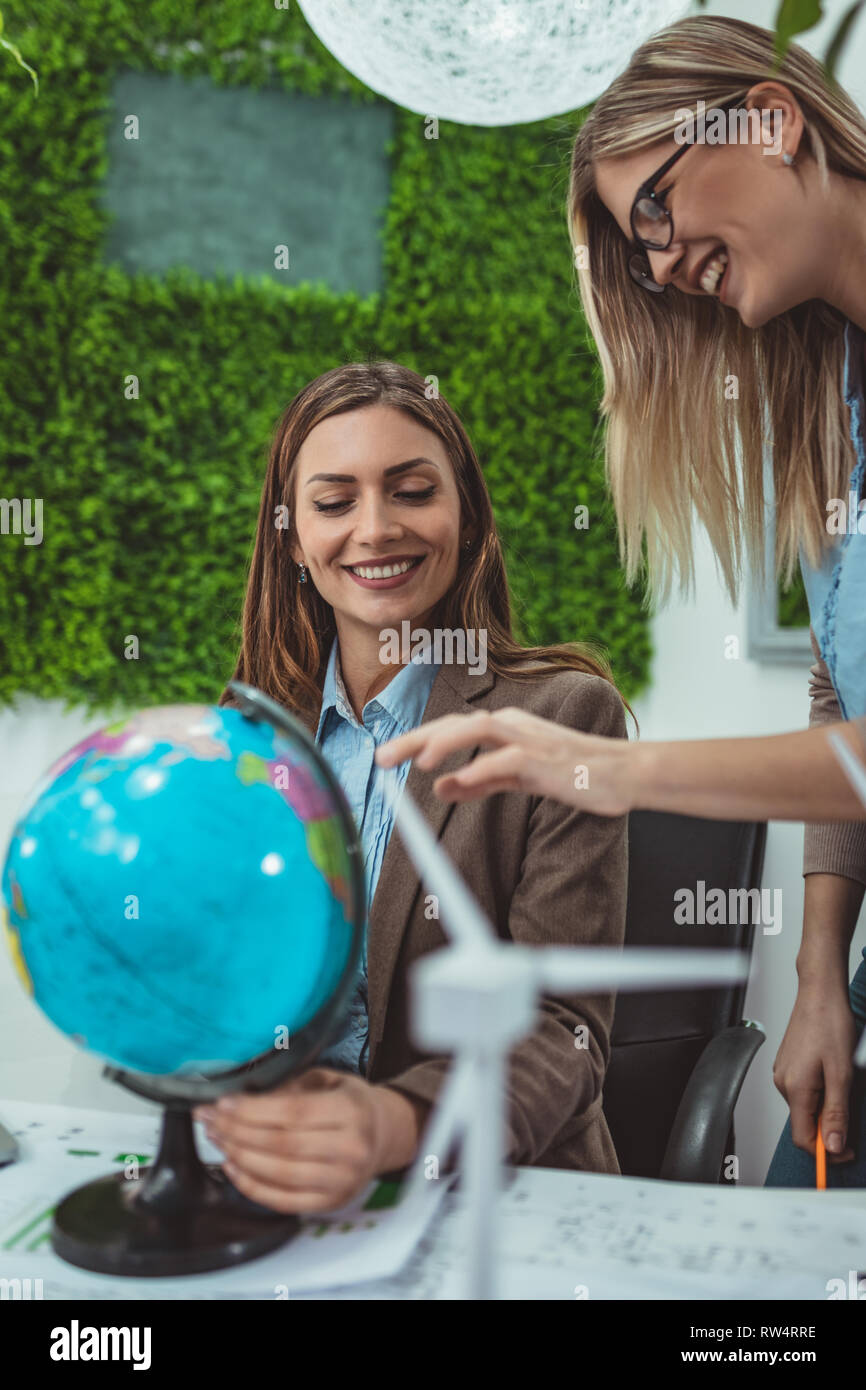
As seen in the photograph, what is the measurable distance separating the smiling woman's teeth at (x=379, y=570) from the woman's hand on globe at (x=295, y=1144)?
738mm

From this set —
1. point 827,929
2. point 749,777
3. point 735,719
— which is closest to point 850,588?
point 749,777

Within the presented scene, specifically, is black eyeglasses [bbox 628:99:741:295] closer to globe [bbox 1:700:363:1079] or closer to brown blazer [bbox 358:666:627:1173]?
brown blazer [bbox 358:666:627:1173]

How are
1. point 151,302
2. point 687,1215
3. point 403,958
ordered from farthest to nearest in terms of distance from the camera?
point 151,302 → point 403,958 → point 687,1215

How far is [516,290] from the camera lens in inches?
121

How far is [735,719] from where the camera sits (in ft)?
9.59

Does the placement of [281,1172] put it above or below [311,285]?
below

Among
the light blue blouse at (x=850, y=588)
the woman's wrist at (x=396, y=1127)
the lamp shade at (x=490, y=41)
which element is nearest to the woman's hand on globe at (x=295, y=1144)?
the woman's wrist at (x=396, y=1127)

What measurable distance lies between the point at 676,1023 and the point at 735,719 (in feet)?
3.71

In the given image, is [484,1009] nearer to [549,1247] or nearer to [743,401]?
[549,1247]

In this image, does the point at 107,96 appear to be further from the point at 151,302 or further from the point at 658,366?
the point at 658,366

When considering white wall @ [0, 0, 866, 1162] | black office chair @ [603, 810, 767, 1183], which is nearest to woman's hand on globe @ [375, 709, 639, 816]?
black office chair @ [603, 810, 767, 1183]

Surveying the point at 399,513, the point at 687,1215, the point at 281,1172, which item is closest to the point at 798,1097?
the point at 687,1215

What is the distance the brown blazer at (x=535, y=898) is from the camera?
1255mm

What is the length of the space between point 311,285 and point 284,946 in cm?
258
